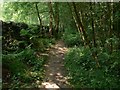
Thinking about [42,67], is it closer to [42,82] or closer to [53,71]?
[53,71]

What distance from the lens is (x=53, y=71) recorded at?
11727 millimetres

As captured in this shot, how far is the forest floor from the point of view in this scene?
10.0m

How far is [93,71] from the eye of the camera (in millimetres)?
A: 10922

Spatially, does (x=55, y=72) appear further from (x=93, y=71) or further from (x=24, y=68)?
(x=93, y=71)

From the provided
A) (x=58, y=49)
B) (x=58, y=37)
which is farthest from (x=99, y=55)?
(x=58, y=37)

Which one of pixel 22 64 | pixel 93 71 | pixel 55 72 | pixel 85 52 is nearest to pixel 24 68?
pixel 22 64

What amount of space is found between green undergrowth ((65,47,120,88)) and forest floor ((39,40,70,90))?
0.32 m

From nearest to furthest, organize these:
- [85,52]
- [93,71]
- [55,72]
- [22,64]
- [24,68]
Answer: [93,71]
[24,68]
[22,64]
[55,72]
[85,52]

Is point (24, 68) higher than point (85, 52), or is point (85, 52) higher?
point (85, 52)

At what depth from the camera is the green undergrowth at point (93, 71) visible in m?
9.62

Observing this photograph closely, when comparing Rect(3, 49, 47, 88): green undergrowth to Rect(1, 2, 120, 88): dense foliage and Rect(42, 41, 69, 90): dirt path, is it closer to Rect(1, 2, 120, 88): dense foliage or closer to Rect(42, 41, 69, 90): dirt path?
Rect(1, 2, 120, 88): dense foliage

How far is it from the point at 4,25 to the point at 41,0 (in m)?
8.35

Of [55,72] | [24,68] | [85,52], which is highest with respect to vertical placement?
[85,52]

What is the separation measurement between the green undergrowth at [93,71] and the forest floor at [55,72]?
32cm
